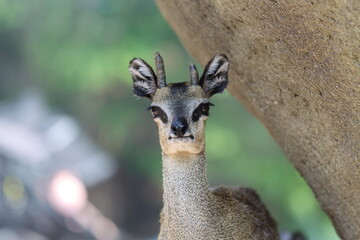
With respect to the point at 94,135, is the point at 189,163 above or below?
above

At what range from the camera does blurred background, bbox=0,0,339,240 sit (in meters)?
14.4

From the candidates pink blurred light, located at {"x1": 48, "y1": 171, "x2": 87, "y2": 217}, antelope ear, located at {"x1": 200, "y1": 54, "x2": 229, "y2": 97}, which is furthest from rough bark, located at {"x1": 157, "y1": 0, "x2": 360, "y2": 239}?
pink blurred light, located at {"x1": 48, "y1": 171, "x2": 87, "y2": 217}

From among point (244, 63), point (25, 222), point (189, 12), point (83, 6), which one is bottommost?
point (25, 222)

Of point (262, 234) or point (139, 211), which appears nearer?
point (262, 234)

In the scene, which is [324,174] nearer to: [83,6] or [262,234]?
[262,234]

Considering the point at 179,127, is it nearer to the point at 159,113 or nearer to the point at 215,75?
the point at 159,113

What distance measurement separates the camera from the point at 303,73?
538cm

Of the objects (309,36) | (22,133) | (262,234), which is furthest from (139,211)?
(309,36)

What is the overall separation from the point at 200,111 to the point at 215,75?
1.21 feet

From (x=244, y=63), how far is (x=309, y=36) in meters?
1.02

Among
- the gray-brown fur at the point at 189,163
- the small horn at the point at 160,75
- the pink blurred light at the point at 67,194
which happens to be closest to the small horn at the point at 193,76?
the gray-brown fur at the point at 189,163

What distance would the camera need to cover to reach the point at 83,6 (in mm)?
16453

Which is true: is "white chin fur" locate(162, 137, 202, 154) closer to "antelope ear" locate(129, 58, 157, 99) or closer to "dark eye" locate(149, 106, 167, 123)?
"dark eye" locate(149, 106, 167, 123)

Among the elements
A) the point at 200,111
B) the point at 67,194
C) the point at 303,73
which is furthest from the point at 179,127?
the point at 67,194
